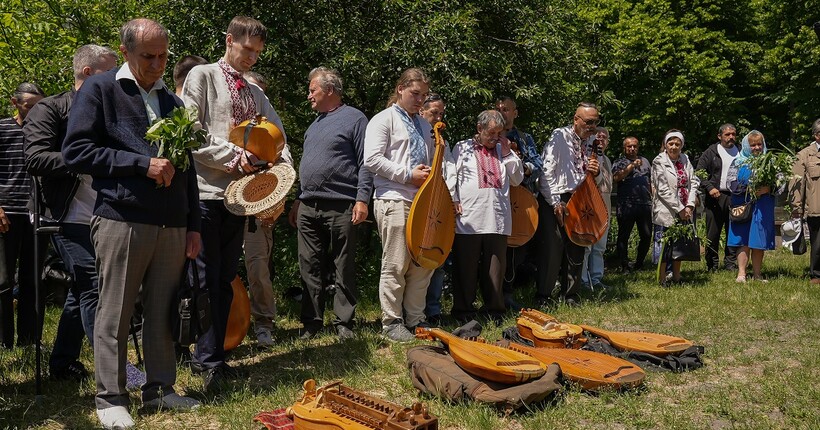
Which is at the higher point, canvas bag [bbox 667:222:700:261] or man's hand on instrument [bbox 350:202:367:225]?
man's hand on instrument [bbox 350:202:367:225]

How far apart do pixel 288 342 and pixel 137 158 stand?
2.63 meters

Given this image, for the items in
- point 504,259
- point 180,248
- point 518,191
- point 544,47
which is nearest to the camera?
point 180,248

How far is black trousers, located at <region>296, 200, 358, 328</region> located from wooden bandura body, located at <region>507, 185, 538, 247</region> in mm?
1969

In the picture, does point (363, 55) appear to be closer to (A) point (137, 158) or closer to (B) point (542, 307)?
(B) point (542, 307)

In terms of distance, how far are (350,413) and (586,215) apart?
16.0 feet

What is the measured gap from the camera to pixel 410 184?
6.55 metres

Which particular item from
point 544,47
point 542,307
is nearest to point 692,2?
point 544,47

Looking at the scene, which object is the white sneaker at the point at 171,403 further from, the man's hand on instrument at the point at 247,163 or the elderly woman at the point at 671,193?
the elderly woman at the point at 671,193

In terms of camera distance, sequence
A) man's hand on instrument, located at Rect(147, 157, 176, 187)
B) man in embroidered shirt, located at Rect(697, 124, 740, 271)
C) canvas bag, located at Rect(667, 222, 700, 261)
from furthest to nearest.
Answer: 1. man in embroidered shirt, located at Rect(697, 124, 740, 271)
2. canvas bag, located at Rect(667, 222, 700, 261)
3. man's hand on instrument, located at Rect(147, 157, 176, 187)

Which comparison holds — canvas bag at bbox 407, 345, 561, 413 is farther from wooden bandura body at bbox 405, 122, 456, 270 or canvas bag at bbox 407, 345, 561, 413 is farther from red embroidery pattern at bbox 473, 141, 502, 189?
red embroidery pattern at bbox 473, 141, 502, 189

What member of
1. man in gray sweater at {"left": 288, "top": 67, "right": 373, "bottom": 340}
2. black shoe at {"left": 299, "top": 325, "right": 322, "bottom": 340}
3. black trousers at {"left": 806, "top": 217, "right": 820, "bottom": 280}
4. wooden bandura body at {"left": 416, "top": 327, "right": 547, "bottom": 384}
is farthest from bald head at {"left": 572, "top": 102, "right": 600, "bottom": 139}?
wooden bandura body at {"left": 416, "top": 327, "right": 547, "bottom": 384}

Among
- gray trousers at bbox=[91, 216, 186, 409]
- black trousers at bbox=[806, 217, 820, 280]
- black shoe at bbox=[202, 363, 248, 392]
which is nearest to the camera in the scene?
gray trousers at bbox=[91, 216, 186, 409]

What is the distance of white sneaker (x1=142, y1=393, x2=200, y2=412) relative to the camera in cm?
465

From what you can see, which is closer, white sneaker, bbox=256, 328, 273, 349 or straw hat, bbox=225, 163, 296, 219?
straw hat, bbox=225, 163, 296, 219
